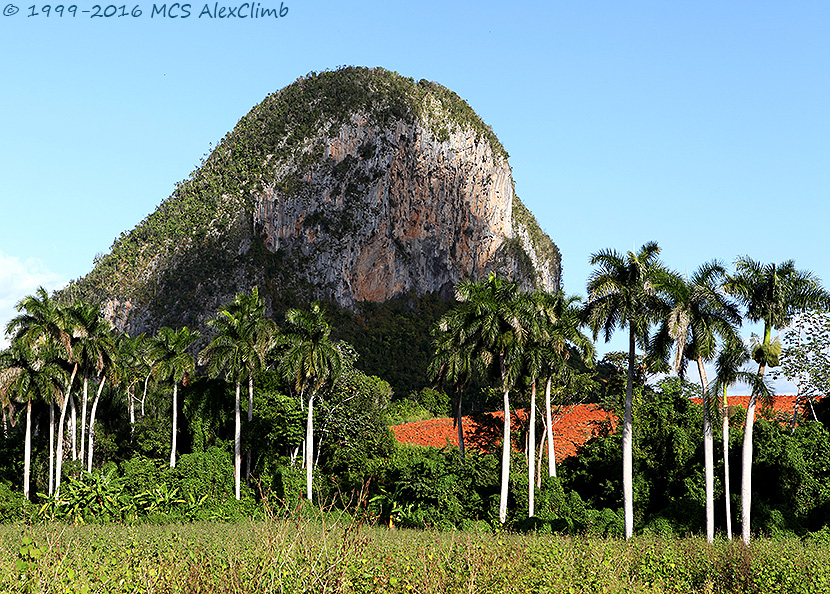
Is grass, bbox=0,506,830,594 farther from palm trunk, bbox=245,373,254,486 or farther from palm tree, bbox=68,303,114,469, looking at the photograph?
palm tree, bbox=68,303,114,469

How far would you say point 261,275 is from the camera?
511 feet

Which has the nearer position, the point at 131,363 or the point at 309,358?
the point at 309,358

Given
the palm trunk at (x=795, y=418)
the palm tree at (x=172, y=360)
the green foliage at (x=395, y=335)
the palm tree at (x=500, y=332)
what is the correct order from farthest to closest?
the green foliage at (x=395, y=335) → the palm tree at (x=172, y=360) → the palm tree at (x=500, y=332) → the palm trunk at (x=795, y=418)

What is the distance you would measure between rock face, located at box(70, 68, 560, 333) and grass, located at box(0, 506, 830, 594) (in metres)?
130

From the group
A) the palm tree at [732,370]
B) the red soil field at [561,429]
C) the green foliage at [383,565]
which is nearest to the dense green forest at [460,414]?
the palm tree at [732,370]

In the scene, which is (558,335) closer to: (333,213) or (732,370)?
(732,370)

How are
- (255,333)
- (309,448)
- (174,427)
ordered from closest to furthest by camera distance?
(309,448), (255,333), (174,427)

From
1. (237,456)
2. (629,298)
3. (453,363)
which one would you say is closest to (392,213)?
(237,456)

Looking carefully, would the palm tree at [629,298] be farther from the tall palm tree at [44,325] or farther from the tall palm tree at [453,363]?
the tall palm tree at [44,325]

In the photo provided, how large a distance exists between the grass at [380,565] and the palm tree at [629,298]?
11131 mm

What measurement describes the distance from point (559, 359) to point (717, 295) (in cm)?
1059

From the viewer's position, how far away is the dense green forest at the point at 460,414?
32812mm

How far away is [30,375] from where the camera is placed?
1833 inches

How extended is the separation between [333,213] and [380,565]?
155m
